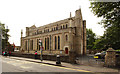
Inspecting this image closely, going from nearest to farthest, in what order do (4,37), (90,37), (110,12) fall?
1. (110,12)
2. (4,37)
3. (90,37)

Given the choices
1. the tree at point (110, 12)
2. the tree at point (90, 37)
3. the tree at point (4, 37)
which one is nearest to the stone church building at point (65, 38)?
the tree at point (4, 37)

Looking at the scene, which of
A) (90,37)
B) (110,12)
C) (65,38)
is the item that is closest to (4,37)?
(65,38)

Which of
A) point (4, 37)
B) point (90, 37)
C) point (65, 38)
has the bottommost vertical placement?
point (65, 38)

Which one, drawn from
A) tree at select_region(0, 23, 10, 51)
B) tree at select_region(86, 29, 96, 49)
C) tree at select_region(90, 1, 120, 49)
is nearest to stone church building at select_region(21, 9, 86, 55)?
tree at select_region(0, 23, 10, 51)

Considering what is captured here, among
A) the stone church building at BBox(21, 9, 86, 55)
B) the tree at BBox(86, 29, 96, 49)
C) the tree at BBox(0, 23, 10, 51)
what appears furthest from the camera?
the tree at BBox(86, 29, 96, 49)

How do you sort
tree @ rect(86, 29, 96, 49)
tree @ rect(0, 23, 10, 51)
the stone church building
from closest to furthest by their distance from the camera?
the stone church building, tree @ rect(0, 23, 10, 51), tree @ rect(86, 29, 96, 49)

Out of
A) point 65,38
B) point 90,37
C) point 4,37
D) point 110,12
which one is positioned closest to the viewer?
point 110,12

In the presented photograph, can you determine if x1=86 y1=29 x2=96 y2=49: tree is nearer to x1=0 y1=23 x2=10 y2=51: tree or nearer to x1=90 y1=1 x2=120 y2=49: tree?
x1=0 y1=23 x2=10 y2=51: tree

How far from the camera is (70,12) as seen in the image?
40031 millimetres

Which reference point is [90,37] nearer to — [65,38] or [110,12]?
[65,38]

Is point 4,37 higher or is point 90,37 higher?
point 90,37

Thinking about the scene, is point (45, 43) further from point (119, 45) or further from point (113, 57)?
point (113, 57)

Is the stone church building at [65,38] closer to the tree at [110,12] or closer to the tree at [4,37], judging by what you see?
the tree at [4,37]

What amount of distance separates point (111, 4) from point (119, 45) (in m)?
8.56
